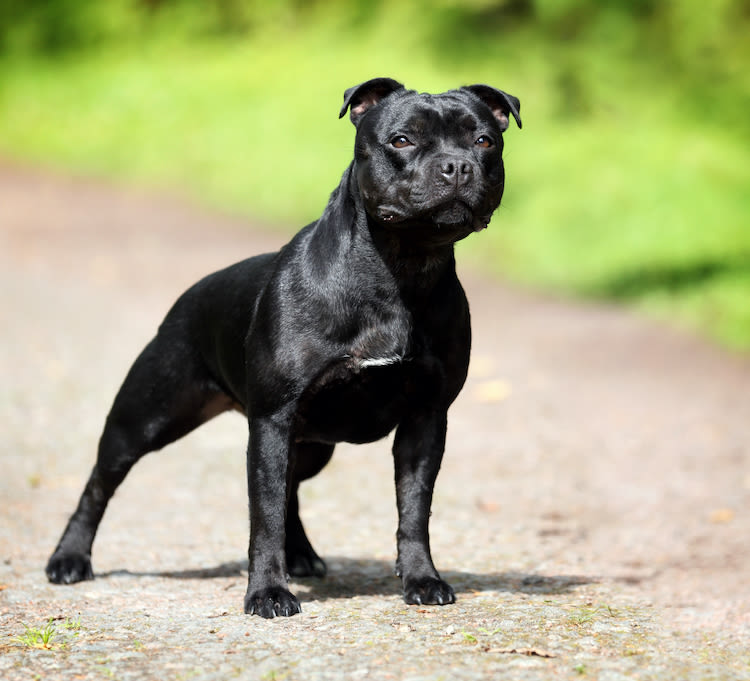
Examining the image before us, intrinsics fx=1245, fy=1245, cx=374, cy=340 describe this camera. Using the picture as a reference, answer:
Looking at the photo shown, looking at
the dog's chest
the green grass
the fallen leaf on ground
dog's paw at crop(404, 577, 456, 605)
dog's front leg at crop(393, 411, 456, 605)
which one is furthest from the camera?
dog's front leg at crop(393, 411, 456, 605)

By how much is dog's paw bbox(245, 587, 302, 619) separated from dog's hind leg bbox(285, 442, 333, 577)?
97 cm

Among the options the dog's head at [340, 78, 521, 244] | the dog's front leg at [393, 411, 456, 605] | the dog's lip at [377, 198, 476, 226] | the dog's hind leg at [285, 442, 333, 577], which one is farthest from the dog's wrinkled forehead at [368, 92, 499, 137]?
the dog's hind leg at [285, 442, 333, 577]

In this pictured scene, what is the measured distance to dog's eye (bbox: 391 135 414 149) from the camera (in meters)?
4.26

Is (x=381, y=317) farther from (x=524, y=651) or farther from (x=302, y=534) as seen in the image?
(x=302, y=534)

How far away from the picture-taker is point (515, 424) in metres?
9.38

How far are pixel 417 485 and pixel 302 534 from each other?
994mm

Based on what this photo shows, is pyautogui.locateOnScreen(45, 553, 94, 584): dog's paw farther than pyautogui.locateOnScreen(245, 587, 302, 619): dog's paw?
Yes

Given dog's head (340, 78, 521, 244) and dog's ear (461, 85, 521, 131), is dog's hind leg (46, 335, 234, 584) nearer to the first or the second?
dog's head (340, 78, 521, 244)

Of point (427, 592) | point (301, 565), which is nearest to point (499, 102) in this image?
point (427, 592)

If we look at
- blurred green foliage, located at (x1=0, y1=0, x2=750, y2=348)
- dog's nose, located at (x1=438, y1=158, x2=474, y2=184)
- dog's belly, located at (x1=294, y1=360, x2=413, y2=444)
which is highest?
blurred green foliage, located at (x1=0, y1=0, x2=750, y2=348)

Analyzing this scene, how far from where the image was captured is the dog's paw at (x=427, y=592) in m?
4.49

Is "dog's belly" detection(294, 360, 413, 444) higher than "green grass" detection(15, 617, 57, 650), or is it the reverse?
"dog's belly" detection(294, 360, 413, 444)

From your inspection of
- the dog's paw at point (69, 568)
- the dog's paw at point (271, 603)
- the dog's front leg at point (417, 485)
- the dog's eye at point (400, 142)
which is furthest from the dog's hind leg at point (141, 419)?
the dog's eye at point (400, 142)

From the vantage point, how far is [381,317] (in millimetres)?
4406
